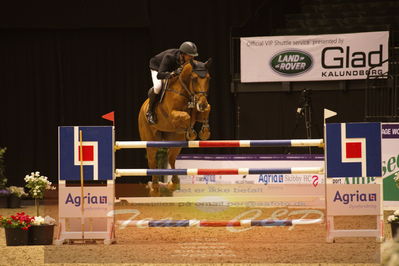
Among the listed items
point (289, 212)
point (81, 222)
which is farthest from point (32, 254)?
point (289, 212)

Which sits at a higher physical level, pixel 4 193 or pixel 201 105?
pixel 201 105

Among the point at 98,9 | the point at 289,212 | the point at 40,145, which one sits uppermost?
the point at 98,9

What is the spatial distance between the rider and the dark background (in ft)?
11.4

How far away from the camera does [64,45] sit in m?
10.9

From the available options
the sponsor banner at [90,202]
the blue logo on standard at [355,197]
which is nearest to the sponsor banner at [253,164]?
the blue logo on standard at [355,197]

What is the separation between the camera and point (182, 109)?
20.1ft

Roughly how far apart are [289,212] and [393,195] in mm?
1351

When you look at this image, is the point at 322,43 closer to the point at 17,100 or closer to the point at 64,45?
the point at 64,45

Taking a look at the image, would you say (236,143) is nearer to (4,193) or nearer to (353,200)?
(353,200)

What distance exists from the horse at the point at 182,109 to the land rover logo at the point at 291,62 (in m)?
3.26

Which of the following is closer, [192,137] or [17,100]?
[192,137]

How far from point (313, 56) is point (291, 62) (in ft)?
1.10

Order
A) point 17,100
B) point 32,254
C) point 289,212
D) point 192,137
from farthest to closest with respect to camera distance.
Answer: point 17,100
point 289,212
point 192,137
point 32,254

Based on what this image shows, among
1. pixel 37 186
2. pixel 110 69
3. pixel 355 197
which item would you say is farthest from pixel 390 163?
pixel 110 69
